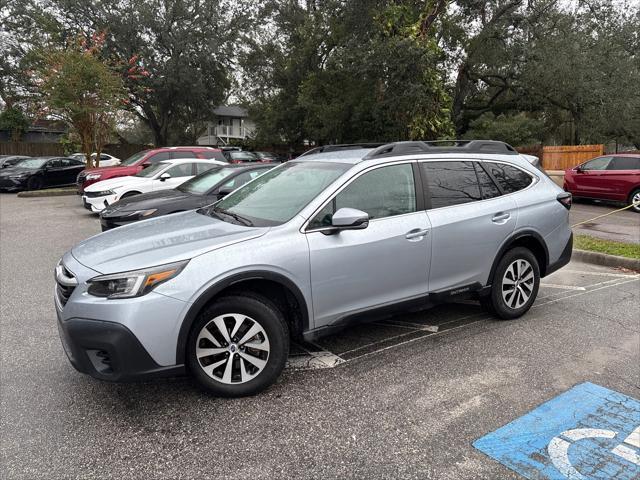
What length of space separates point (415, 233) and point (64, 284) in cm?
256

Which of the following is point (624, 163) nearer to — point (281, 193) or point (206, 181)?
point (206, 181)

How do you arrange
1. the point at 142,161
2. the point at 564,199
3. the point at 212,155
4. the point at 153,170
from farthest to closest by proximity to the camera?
1. the point at 212,155
2. the point at 142,161
3. the point at 153,170
4. the point at 564,199

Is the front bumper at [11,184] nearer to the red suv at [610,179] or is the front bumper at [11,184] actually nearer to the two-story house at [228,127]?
the red suv at [610,179]

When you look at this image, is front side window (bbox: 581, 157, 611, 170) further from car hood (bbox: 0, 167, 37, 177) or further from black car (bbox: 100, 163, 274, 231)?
car hood (bbox: 0, 167, 37, 177)

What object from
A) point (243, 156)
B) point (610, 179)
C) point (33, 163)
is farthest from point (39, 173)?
point (610, 179)

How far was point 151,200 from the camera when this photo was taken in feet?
26.0

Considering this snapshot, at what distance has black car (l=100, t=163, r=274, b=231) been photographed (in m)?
7.42

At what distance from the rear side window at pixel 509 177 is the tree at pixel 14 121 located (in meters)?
36.5

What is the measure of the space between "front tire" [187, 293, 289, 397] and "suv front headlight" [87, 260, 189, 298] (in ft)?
1.19

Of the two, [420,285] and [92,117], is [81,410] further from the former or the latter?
[92,117]

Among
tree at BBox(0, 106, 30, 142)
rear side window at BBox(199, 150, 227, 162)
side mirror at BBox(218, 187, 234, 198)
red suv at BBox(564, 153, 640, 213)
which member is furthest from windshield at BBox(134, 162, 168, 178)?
tree at BBox(0, 106, 30, 142)

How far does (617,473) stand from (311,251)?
2157mm

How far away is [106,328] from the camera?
2.84m

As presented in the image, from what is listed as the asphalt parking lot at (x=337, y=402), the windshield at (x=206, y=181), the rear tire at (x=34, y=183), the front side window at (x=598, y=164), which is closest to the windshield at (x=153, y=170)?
the windshield at (x=206, y=181)
